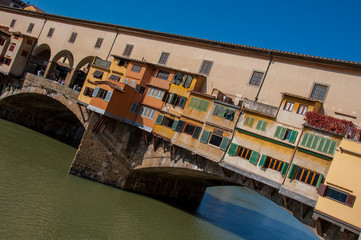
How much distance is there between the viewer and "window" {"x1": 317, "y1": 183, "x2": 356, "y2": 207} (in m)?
17.5

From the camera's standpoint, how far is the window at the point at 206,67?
28906 millimetres

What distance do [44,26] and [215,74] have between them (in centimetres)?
2869

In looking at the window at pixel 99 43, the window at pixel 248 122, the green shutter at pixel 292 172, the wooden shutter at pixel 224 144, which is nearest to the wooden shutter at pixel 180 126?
the wooden shutter at pixel 224 144

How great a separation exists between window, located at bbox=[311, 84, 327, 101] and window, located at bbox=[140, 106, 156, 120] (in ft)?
47.1

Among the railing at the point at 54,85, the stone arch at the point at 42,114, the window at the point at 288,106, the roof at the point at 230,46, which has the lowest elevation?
the stone arch at the point at 42,114

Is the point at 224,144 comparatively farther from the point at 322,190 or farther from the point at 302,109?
the point at 322,190

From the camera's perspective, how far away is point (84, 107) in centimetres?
3155

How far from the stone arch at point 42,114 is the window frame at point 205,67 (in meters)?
19.9

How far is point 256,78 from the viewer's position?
26.4 meters

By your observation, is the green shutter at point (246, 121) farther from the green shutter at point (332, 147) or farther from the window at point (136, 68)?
the window at point (136, 68)

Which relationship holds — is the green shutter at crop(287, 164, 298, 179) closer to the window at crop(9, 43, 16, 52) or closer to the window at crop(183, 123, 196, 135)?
the window at crop(183, 123, 196, 135)

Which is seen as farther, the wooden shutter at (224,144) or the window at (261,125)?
the wooden shutter at (224,144)

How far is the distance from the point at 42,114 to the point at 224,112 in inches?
1305

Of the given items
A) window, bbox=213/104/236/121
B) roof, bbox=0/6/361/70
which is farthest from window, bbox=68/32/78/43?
window, bbox=213/104/236/121
